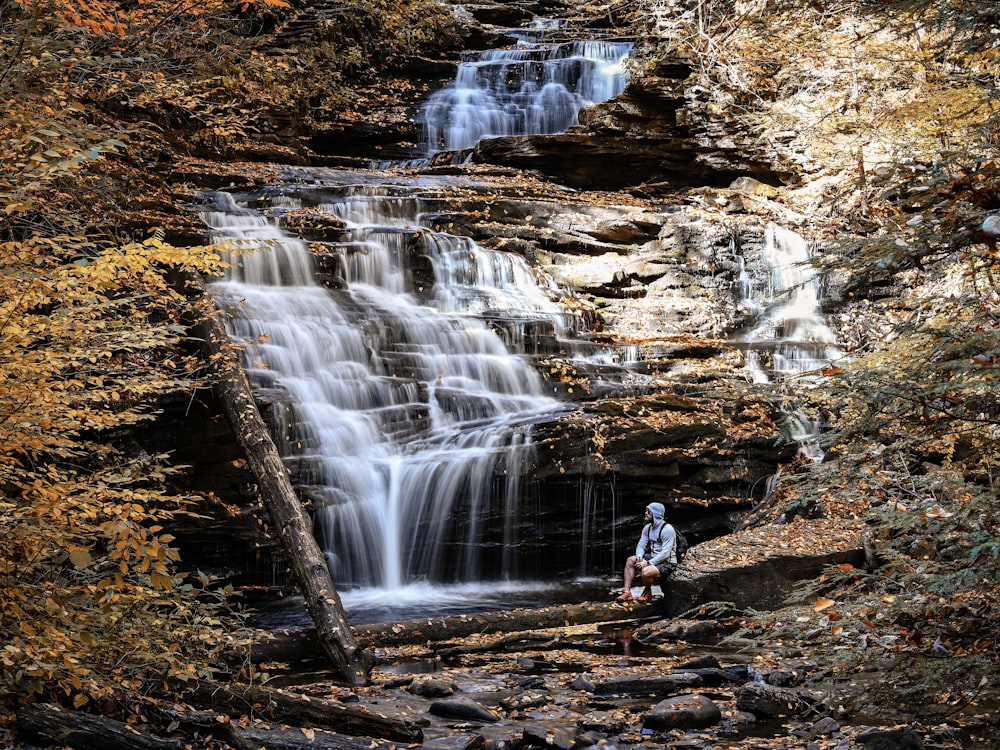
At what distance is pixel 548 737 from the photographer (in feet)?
17.0

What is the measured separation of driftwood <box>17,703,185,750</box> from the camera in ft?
12.9

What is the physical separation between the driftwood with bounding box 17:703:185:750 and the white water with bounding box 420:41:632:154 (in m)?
18.0

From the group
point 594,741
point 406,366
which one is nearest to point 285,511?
point 594,741

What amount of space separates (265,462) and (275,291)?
19.1 ft

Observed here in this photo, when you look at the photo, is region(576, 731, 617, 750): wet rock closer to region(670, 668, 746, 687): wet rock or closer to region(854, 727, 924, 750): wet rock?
region(670, 668, 746, 687): wet rock

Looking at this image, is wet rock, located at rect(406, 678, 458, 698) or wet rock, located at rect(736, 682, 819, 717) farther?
wet rock, located at rect(406, 678, 458, 698)

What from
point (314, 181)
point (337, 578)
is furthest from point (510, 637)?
point (314, 181)

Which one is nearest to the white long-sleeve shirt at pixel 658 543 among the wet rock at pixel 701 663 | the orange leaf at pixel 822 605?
the wet rock at pixel 701 663

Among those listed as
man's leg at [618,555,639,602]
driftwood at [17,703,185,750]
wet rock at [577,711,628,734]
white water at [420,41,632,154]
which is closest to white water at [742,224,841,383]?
man's leg at [618,555,639,602]

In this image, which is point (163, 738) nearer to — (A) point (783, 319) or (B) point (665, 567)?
(B) point (665, 567)

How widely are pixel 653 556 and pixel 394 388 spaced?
4.18 m

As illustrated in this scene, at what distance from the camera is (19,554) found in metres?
4.64

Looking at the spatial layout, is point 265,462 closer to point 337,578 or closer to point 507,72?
point 337,578

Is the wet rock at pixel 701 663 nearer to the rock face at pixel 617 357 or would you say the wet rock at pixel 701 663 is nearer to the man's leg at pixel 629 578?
the man's leg at pixel 629 578
